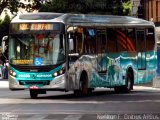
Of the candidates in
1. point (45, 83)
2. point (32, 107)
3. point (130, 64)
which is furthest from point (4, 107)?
point (130, 64)

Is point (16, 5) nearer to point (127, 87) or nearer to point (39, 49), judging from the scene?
point (127, 87)

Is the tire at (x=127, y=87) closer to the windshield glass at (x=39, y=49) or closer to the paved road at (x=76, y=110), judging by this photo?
the windshield glass at (x=39, y=49)

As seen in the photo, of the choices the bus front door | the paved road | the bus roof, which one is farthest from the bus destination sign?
the bus front door

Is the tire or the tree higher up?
the tree

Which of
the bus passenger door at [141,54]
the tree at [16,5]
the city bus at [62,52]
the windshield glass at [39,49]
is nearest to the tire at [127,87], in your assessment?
the bus passenger door at [141,54]

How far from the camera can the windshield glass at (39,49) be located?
2578 centimetres

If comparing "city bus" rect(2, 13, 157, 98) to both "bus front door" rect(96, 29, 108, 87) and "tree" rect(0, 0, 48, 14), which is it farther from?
"tree" rect(0, 0, 48, 14)

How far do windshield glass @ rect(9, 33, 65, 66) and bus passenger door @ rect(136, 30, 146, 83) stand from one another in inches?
312

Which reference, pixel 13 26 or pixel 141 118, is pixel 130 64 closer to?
pixel 13 26

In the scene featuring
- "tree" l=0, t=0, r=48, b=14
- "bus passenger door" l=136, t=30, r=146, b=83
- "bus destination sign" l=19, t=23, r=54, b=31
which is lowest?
"bus passenger door" l=136, t=30, r=146, b=83

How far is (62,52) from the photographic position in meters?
25.8

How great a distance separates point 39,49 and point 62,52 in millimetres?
872

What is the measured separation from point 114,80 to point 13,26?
645 cm

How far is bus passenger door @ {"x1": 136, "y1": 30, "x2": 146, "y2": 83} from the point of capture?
33031mm
